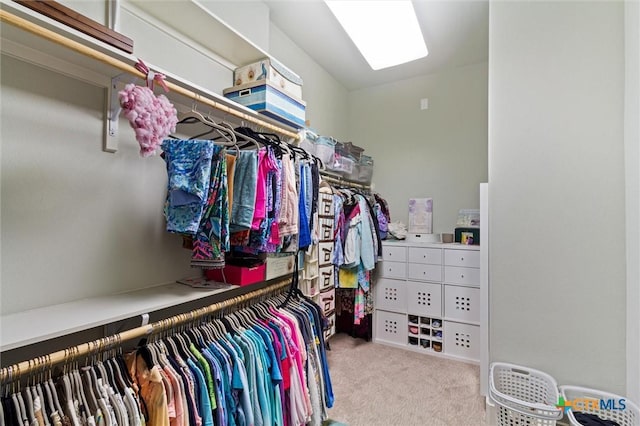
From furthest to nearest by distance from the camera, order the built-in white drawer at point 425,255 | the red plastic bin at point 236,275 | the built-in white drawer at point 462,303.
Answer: the built-in white drawer at point 425,255, the built-in white drawer at point 462,303, the red plastic bin at point 236,275

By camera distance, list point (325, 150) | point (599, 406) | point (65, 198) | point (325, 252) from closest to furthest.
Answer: point (65, 198), point (599, 406), point (325, 252), point (325, 150)

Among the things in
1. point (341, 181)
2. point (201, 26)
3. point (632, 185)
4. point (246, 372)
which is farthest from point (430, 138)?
point (246, 372)

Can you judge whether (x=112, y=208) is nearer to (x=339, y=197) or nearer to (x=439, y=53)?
(x=339, y=197)

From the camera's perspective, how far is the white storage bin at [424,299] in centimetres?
273

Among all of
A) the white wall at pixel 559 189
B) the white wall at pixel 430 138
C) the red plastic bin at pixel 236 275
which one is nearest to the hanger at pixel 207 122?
the red plastic bin at pixel 236 275

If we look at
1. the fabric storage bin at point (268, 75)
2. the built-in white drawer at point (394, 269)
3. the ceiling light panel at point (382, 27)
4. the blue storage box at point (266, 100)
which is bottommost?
the built-in white drawer at point (394, 269)

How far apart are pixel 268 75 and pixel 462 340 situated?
264 centimetres

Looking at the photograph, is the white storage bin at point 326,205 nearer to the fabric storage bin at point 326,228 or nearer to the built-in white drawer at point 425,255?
the fabric storage bin at point 326,228

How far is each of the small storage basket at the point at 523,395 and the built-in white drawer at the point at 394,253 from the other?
1205 mm

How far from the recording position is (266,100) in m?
1.61

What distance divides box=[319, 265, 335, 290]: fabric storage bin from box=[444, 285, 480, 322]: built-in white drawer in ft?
3.74

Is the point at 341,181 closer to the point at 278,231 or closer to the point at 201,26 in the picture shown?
the point at 278,231

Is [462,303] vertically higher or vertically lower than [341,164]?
lower

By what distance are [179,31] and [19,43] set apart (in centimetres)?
73
